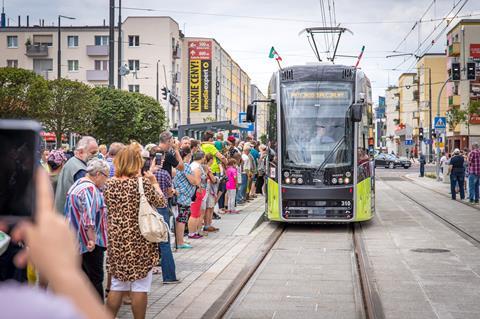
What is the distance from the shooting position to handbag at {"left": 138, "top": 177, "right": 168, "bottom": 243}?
6809mm

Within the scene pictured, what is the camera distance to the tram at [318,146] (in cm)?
1728

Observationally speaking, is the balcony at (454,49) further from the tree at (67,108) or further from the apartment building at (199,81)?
the tree at (67,108)

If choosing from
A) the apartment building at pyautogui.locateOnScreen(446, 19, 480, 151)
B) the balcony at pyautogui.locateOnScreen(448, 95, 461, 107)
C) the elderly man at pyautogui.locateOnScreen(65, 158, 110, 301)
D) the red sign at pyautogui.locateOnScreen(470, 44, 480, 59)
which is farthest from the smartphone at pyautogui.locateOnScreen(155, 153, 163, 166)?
the balcony at pyautogui.locateOnScreen(448, 95, 461, 107)

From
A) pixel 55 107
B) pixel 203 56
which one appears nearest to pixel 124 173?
pixel 55 107

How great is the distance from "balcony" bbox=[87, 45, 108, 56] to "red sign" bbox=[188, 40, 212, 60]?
13.9 m

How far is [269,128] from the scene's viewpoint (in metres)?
18.4

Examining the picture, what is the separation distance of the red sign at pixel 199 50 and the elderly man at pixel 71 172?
276ft

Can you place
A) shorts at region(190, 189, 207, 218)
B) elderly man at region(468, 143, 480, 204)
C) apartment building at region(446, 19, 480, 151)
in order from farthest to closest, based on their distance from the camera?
apartment building at region(446, 19, 480, 151) < elderly man at region(468, 143, 480, 204) < shorts at region(190, 189, 207, 218)

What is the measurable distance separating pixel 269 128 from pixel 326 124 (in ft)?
5.01

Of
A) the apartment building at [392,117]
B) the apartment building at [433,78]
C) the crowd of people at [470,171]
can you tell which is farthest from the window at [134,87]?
the crowd of people at [470,171]

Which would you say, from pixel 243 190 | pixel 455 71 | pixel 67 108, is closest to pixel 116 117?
pixel 67 108

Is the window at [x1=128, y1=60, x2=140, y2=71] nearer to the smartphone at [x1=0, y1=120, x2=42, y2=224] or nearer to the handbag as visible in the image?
the handbag

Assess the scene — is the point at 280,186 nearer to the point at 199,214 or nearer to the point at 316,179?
the point at 316,179

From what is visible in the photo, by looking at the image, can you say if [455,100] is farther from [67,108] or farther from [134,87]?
[67,108]
